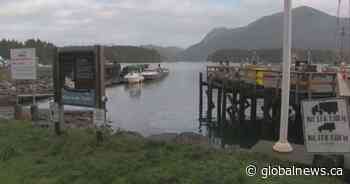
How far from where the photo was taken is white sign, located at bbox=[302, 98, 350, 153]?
6883mm

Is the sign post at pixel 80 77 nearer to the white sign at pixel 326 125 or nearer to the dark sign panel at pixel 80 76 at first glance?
the dark sign panel at pixel 80 76

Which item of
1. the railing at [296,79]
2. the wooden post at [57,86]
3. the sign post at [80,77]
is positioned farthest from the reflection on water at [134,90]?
the sign post at [80,77]

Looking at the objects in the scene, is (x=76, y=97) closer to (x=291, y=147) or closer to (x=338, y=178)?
(x=291, y=147)

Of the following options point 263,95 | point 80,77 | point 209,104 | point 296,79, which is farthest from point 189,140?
point 209,104

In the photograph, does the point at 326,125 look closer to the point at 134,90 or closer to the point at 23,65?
the point at 23,65

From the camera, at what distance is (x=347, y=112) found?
22.5 ft

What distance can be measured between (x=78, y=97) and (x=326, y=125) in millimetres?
5826

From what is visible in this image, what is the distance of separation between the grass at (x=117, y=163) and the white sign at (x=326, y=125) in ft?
2.28

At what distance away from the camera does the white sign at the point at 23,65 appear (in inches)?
523

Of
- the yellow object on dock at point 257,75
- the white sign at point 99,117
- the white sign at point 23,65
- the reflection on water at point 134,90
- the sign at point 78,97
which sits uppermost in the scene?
the white sign at point 23,65

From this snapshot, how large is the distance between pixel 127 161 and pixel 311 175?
3.37m

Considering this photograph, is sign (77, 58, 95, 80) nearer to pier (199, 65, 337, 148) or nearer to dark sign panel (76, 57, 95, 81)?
dark sign panel (76, 57, 95, 81)

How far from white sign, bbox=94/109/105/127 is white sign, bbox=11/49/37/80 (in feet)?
18.7

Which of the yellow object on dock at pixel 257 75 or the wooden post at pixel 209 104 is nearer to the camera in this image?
the yellow object on dock at pixel 257 75
